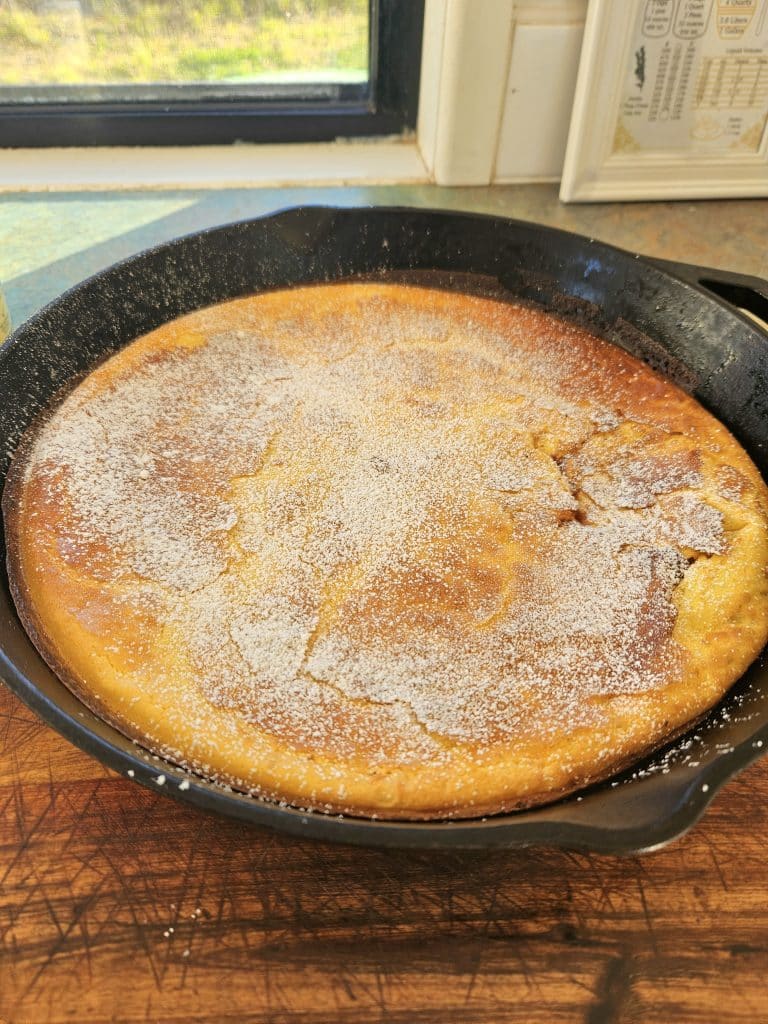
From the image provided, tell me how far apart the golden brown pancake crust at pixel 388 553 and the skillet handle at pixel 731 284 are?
129 millimetres

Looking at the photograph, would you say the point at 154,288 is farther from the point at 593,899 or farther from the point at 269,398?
the point at 593,899

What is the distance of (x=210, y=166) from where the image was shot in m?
1.62

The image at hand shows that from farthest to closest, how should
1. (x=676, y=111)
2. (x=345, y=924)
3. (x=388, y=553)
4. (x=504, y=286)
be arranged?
(x=676, y=111)
(x=504, y=286)
(x=388, y=553)
(x=345, y=924)

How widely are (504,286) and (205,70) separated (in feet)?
2.68

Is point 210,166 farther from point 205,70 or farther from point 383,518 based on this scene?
point 383,518

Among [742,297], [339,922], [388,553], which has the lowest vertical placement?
[339,922]

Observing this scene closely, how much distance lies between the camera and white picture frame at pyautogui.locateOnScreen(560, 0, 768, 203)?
4.40 ft

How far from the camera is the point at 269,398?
3.35 ft

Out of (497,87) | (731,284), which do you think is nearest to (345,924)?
(731,284)

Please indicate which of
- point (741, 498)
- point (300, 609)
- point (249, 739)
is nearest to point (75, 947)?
point (249, 739)

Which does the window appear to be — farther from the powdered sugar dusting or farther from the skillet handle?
the skillet handle

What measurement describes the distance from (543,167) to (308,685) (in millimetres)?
1246

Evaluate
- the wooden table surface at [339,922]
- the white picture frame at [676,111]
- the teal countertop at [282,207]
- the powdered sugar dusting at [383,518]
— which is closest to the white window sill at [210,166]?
the teal countertop at [282,207]

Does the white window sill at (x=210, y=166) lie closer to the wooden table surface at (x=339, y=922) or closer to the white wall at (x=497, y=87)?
the white wall at (x=497, y=87)
